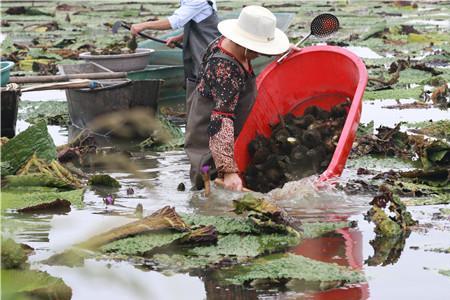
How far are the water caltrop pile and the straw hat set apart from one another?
36.1 inches

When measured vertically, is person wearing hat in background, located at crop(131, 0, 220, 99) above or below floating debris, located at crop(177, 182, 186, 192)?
above

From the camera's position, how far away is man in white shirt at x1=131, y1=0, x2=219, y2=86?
8.35m

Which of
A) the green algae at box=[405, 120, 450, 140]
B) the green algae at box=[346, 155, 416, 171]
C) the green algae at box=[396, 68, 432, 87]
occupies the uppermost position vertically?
the green algae at box=[346, 155, 416, 171]

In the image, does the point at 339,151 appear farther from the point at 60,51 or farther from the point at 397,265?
the point at 60,51

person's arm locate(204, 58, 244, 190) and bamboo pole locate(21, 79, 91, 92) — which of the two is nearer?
A: person's arm locate(204, 58, 244, 190)

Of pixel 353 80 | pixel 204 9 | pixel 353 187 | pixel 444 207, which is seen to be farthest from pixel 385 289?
pixel 204 9

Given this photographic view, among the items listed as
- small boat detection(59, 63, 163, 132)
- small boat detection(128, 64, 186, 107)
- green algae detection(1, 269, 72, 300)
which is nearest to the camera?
green algae detection(1, 269, 72, 300)

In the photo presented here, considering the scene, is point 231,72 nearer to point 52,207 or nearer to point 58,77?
point 52,207

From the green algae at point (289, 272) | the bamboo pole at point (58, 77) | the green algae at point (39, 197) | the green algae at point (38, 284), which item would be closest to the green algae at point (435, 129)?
the bamboo pole at point (58, 77)

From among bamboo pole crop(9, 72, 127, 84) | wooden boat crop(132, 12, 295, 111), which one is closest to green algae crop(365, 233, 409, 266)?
bamboo pole crop(9, 72, 127, 84)

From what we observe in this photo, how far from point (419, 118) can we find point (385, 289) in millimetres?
5306

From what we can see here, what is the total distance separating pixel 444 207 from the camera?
234 inches

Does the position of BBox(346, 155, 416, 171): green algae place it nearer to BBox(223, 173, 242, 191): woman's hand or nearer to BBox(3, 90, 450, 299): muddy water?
BBox(3, 90, 450, 299): muddy water

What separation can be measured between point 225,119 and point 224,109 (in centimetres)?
6
